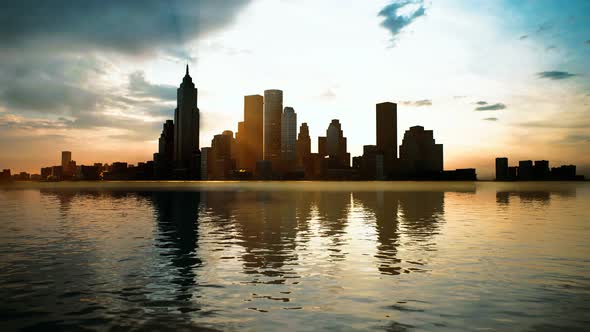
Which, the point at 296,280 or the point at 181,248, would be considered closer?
the point at 296,280

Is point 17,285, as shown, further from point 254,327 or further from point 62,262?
point 254,327

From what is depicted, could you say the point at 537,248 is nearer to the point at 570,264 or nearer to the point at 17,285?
the point at 570,264

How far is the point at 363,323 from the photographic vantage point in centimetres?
2039

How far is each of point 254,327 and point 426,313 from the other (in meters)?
7.74

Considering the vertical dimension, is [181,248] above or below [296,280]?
below

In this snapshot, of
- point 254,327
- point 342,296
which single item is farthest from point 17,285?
point 342,296

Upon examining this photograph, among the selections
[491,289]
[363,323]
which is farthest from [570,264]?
[363,323]

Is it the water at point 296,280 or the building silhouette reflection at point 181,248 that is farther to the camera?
the building silhouette reflection at point 181,248

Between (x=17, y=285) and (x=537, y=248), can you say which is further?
(x=537, y=248)

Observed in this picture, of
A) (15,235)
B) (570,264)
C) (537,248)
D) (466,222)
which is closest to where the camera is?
(570,264)

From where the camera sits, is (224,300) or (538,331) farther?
(224,300)

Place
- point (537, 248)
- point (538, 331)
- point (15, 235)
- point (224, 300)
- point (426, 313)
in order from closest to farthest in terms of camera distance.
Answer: point (538, 331), point (426, 313), point (224, 300), point (537, 248), point (15, 235)

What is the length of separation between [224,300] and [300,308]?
4.07 metres

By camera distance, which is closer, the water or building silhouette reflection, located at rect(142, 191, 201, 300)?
the water
